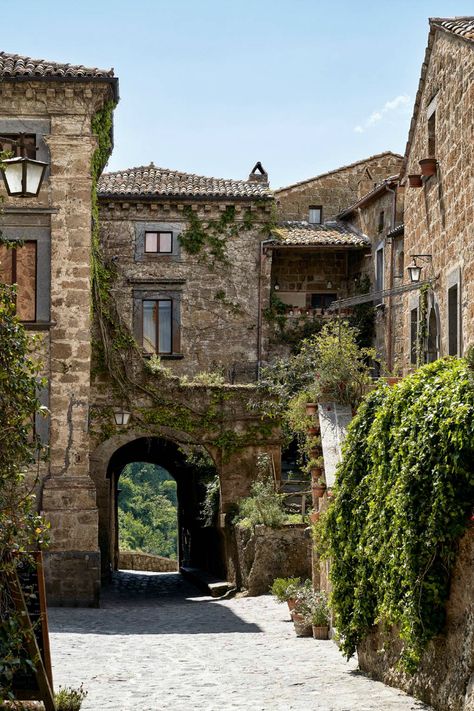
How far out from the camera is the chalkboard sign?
8.76m

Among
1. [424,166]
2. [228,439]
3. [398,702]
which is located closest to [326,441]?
[424,166]

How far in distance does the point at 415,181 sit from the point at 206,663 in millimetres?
8650

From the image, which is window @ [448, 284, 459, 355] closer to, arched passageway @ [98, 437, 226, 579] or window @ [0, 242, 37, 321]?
window @ [0, 242, 37, 321]

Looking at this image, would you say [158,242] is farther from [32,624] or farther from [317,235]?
[32,624]

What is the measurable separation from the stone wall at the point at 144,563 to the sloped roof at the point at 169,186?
12.6 m

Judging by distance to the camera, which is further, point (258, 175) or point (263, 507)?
point (258, 175)

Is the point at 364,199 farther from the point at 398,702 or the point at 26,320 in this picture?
the point at 398,702

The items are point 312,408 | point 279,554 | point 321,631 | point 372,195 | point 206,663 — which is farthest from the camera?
point 372,195

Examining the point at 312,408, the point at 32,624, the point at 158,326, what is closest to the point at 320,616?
the point at 312,408

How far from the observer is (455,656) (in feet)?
29.9

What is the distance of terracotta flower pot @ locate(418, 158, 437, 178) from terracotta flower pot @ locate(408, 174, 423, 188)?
772 millimetres

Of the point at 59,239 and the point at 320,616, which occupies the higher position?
the point at 59,239

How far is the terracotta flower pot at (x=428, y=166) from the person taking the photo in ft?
57.6

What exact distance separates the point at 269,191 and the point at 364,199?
2804mm
